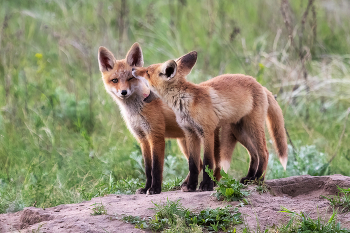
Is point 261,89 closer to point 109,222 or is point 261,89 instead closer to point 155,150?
point 155,150

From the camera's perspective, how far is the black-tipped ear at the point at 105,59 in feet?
13.9

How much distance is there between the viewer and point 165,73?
3592 mm

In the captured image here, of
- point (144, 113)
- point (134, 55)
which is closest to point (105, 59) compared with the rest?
point (134, 55)

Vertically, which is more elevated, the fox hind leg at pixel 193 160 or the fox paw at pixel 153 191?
the fox hind leg at pixel 193 160

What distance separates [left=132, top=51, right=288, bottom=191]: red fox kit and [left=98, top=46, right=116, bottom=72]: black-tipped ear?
61 cm

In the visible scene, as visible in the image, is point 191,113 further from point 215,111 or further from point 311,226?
point 311,226

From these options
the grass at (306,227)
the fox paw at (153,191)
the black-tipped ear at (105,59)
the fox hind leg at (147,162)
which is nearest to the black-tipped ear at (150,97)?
the fox hind leg at (147,162)

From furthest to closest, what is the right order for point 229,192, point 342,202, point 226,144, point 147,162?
1. point 226,144
2. point 147,162
3. point 229,192
4. point 342,202

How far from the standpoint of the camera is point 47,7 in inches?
363

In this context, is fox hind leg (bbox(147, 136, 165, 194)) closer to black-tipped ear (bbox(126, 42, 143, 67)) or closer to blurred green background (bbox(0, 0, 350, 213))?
blurred green background (bbox(0, 0, 350, 213))

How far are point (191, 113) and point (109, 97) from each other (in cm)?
367

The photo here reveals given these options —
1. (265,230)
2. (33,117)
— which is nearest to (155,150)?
(265,230)

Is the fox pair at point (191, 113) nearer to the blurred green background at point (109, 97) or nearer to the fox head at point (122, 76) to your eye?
the fox head at point (122, 76)

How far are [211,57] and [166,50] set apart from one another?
1.19m
